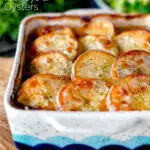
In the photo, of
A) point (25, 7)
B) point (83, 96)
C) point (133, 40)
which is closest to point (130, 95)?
point (83, 96)

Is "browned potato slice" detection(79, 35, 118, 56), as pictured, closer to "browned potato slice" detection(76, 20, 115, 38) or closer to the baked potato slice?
"browned potato slice" detection(76, 20, 115, 38)

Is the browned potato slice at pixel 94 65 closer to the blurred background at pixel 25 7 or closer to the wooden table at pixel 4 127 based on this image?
the wooden table at pixel 4 127

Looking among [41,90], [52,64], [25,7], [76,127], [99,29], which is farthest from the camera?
[25,7]

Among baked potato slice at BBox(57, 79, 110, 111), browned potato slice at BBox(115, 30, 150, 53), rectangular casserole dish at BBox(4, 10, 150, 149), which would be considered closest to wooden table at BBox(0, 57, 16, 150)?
rectangular casserole dish at BBox(4, 10, 150, 149)

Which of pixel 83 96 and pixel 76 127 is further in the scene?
pixel 83 96

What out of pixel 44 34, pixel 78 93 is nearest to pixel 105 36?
pixel 44 34

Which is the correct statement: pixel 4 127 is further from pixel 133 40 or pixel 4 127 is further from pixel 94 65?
pixel 133 40

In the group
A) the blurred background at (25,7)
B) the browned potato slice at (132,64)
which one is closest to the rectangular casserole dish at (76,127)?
the browned potato slice at (132,64)
